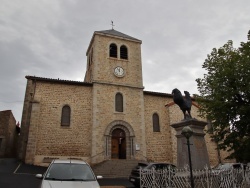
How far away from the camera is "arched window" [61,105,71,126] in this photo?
60.3 feet

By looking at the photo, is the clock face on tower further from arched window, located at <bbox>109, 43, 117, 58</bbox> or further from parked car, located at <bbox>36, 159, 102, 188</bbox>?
parked car, located at <bbox>36, 159, 102, 188</bbox>

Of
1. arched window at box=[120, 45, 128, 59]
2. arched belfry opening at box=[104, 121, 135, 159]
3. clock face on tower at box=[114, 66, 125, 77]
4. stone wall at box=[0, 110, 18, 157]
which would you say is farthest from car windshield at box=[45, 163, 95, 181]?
stone wall at box=[0, 110, 18, 157]

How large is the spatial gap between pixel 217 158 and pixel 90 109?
43.4 feet

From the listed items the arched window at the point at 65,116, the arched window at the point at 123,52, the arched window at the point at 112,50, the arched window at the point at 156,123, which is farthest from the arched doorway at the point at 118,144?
the arched window at the point at 112,50

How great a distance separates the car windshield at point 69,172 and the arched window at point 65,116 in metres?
12.2

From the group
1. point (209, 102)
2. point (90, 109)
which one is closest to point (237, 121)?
point (209, 102)

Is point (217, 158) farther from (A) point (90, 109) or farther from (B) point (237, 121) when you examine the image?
(A) point (90, 109)

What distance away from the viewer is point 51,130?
17.7 metres

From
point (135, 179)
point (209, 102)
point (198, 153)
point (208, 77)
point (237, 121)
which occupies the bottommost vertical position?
point (135, 179)

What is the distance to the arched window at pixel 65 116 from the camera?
18.4 meters

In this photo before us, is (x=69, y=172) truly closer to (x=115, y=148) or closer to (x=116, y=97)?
(x=115, y=148)

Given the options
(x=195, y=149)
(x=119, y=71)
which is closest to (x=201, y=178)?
(x=195, y=149)

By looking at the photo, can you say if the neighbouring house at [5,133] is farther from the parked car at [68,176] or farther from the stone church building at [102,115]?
the parked car at [68,176]

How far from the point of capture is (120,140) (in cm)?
1978
